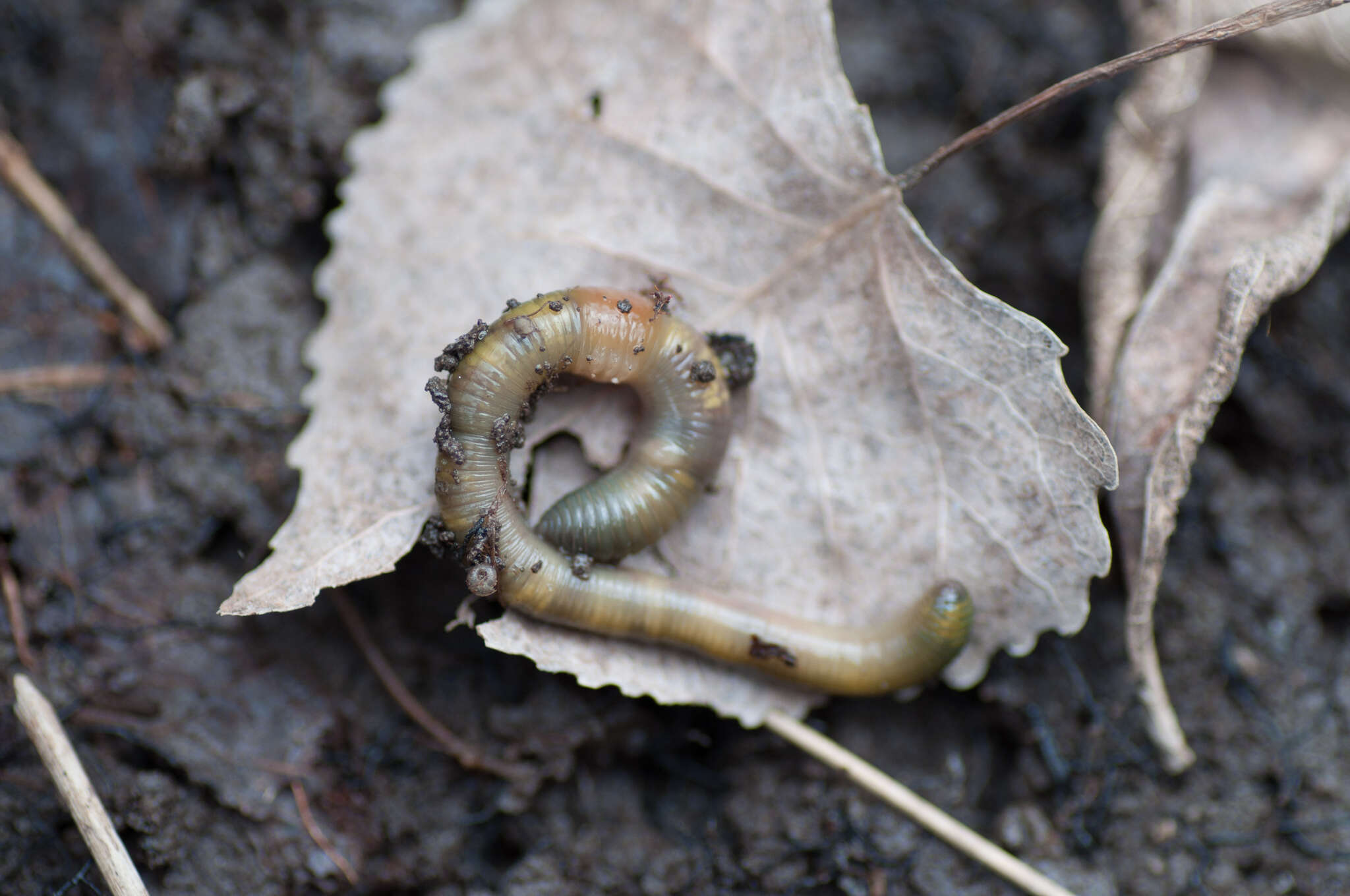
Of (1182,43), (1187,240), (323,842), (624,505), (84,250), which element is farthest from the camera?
(84,250)

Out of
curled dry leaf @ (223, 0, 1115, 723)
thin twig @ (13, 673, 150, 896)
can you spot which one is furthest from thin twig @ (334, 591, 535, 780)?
thin twig @ (13, 673, 150, 896)

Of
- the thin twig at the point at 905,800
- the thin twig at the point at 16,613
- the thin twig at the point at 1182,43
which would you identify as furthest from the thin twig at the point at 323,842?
the thin twig at the point at 1182,43

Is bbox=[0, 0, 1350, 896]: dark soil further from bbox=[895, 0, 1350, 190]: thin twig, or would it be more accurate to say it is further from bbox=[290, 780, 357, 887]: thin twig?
bbox=[895, 0, 1350, 190]: thin twig

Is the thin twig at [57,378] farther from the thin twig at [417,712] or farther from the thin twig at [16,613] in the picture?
the thin twig at [417,712]

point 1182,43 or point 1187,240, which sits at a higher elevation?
point 1182,43

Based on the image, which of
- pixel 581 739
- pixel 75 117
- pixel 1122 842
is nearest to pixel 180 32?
pixel 75 117

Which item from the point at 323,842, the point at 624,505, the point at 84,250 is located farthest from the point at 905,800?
the point at 84,250

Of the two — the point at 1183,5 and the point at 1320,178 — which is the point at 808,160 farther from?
the point at 1320,178

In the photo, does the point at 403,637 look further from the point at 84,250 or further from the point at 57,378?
the point at 84,250
